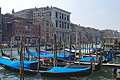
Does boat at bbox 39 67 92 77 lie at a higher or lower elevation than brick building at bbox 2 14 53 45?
lower

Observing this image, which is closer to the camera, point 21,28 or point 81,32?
point 21,28

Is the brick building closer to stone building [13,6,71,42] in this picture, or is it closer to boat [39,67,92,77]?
stone building [13,6,71,42]

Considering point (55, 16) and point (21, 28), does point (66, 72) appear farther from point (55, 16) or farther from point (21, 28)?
point (55, 16)

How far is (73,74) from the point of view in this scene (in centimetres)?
842

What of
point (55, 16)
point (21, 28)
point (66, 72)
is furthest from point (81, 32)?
point (66, 72)

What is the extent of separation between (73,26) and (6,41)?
86.7ft

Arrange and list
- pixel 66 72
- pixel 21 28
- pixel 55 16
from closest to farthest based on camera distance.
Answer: pixel 66 72 → pixel 21 28 → pixel 55 16

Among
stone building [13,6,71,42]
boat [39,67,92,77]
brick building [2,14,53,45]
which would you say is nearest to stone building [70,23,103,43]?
stone building [13,6,71,42]

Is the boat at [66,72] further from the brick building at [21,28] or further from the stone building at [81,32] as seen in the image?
the stone building at [81,32]

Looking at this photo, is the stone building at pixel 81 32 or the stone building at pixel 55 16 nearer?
the stone building at pixel 55 16

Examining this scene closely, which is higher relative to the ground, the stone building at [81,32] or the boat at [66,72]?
the stone building at [81,32]

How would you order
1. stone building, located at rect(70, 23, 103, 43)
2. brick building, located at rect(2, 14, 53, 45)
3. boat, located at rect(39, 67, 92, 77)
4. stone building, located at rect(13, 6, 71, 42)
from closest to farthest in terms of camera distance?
boat, located at rect(39, 67, 92, 77) → brick building, located at rect(2, 14, 53, 45) → stone building, located at rect(13, 6, 71, 42) → stone building, located at rect(70, 23, 103, 43)

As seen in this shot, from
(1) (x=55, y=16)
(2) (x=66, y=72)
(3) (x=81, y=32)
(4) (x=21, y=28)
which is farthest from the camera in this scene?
(3) (x=81, y=32)

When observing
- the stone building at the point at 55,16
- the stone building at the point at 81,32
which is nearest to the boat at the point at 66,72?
the stone building at the point at 55,16
